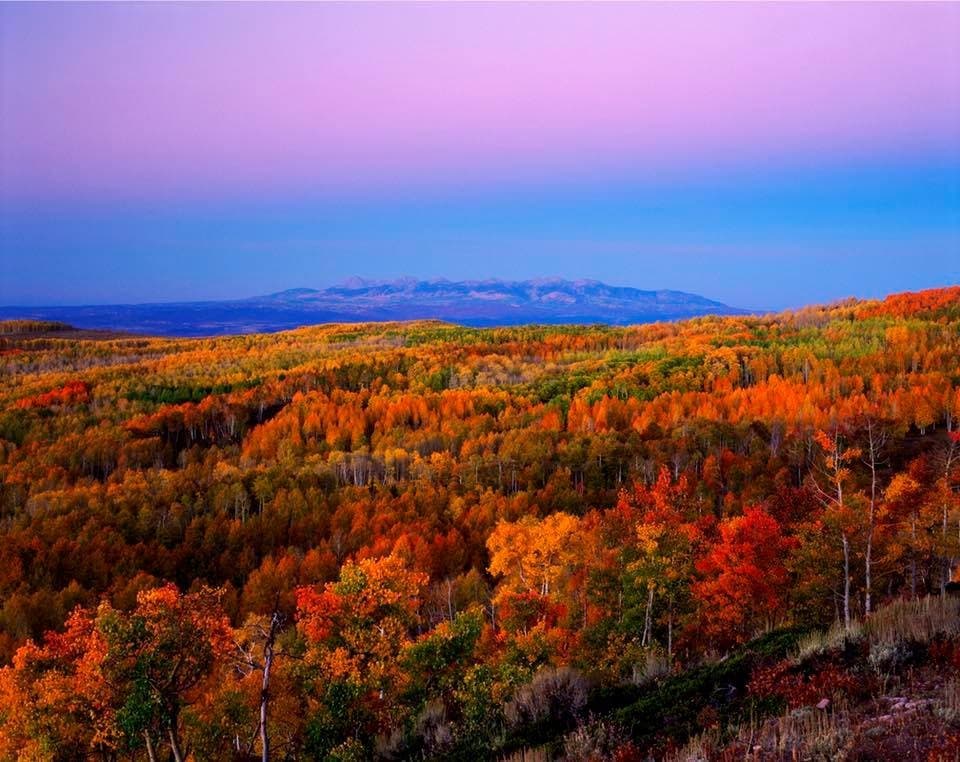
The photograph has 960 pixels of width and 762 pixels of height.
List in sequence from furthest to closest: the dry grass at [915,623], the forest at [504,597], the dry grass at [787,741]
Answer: the forest at [504,597], the dry grass at [915,623], the dry grass at [787,741]

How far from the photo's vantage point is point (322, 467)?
145 meters

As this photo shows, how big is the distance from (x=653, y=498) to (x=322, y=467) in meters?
74.7

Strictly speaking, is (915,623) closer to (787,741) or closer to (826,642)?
(826,642)

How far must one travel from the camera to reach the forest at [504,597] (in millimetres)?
14938

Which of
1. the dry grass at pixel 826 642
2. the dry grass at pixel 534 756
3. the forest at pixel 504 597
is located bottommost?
the forest at pixel 504 597

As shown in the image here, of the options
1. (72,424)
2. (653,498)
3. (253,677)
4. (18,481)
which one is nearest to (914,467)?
(653,498)

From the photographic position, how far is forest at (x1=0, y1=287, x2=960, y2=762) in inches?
588

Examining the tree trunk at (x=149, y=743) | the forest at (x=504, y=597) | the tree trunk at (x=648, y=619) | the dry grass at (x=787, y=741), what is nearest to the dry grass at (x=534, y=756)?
the forest at (x=504, y=597)

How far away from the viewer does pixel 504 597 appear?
171 feet

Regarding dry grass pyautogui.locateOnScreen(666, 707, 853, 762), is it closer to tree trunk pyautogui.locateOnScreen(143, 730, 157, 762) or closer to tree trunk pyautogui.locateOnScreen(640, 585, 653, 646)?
tree trunk pyautogui.locateOnScreen(143, 730, 157, 762)

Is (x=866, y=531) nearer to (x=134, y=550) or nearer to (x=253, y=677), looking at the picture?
(x=253, y=677)

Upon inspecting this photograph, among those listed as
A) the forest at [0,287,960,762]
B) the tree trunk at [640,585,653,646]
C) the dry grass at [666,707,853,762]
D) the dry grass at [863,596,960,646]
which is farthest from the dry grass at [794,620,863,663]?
the tree trunk at [640,585,653,646]

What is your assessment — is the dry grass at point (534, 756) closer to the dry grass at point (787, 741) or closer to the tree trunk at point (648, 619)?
the dry grass at point (787, 741)

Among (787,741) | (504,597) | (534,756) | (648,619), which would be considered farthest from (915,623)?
(504,597)
